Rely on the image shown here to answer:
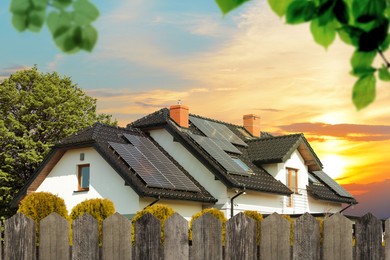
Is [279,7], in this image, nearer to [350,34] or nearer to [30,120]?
[350,34]

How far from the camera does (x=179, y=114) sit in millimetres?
30422

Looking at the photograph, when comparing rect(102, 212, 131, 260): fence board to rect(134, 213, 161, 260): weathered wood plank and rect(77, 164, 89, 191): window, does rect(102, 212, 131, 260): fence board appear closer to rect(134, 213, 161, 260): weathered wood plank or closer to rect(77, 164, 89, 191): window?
rect(134, 213, 161, 260): weathered wood plank

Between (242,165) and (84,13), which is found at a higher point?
(242,165)

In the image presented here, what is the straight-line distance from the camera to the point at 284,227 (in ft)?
20.4

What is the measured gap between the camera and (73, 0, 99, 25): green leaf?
2162 millimetres

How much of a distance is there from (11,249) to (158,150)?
22.4 metres

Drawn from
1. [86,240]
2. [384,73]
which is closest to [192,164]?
[86,240]

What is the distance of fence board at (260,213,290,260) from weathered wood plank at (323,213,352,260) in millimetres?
323

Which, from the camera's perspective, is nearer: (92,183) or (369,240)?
(369,240)

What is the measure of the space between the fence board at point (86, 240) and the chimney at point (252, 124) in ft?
97.6

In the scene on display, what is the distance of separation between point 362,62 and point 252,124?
34.3 meters

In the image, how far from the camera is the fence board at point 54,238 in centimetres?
688

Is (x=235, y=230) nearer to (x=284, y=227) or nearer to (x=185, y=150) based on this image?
(x=284, y=227)

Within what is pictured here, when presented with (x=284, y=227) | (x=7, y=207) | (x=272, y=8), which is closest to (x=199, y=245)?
(x=284, y=227)
